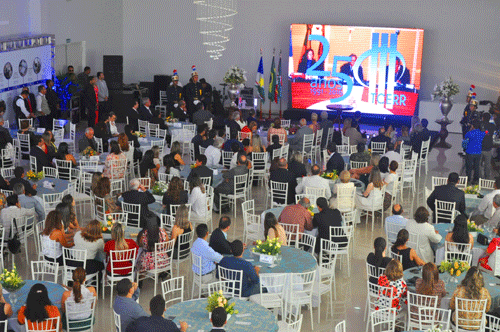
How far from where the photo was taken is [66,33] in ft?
67.6

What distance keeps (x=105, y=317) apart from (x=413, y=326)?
3864mm

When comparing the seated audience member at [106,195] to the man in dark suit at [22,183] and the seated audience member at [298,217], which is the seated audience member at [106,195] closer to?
the man in dark suit at [22,183]

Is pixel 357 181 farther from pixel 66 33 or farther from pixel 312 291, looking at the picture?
pixel 66 33

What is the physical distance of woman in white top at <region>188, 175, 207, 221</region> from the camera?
1123 centimetres

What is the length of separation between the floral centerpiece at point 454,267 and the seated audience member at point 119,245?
389 centimetres

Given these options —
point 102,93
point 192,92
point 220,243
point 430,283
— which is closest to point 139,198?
point 220,243

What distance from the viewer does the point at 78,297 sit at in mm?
7363

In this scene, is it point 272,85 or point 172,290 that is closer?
point 172,290

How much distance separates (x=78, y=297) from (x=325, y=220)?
394cm

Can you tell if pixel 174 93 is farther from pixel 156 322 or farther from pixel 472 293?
pixel 156 322

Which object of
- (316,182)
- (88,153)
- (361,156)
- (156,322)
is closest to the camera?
(156,322)

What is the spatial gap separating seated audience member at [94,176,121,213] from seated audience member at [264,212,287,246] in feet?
8.24

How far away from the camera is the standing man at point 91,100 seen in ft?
63.3

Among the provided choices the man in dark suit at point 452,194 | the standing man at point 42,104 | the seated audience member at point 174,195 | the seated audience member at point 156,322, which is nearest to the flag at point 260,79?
the standing man at point 42,104
